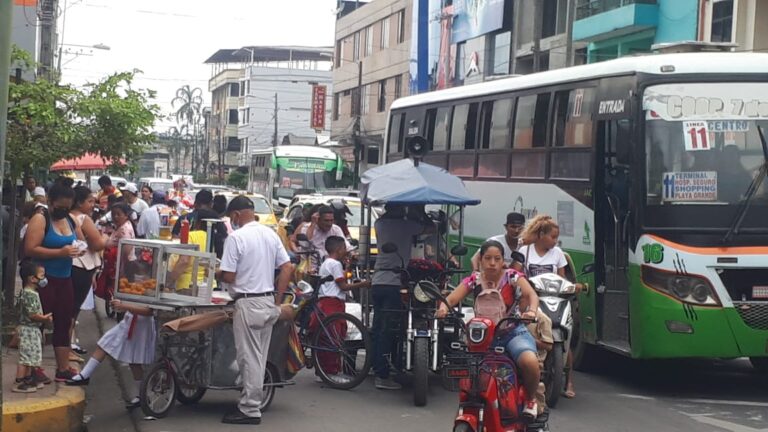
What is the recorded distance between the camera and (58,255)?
9148 millimetres

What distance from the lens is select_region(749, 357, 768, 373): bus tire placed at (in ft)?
39.8

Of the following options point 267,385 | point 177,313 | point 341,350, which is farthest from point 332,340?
point 177,313

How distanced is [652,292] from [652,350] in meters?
0.57

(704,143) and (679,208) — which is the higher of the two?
(704,143)

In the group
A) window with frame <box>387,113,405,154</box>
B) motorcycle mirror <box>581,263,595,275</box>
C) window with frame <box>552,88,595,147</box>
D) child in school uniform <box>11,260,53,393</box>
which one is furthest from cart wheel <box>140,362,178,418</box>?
window with frame <box>387,113,405,154</box>

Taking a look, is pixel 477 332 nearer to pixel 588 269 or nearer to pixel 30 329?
pixel 30 329

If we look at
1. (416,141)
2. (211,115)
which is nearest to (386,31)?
(416,141)

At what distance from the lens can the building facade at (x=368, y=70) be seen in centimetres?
5153

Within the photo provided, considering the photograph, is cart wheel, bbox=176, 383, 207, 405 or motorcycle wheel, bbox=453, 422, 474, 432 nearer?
motorcycle wheel, bbox=453, 422, 474, 432

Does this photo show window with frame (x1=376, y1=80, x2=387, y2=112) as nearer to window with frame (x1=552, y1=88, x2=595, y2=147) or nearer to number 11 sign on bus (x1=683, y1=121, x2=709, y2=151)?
window with frame (x1=552, y1=88, x2=595, y2=147)

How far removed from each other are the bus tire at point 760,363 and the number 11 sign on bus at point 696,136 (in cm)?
307

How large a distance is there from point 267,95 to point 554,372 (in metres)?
83.5

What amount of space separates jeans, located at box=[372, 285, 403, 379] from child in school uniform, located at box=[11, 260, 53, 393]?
10.2ft

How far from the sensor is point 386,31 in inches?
2112
